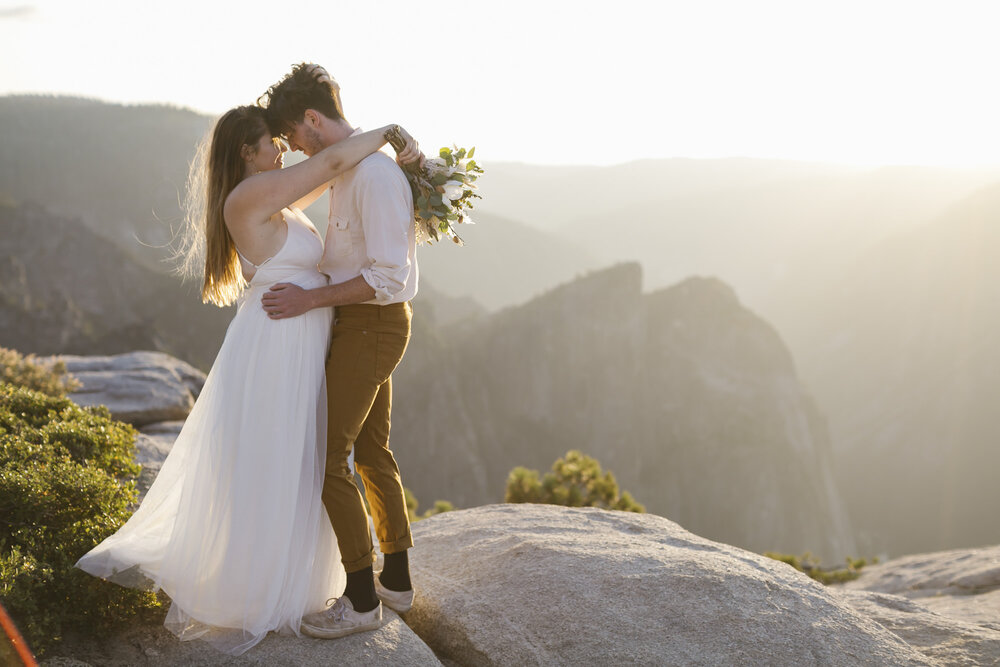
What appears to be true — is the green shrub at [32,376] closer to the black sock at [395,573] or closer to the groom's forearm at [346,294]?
the black sock at [395,573]

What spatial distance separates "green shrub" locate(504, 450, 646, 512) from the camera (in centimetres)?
999

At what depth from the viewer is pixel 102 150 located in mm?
62000

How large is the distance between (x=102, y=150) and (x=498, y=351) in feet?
122

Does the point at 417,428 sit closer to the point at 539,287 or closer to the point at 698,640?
the point at 698,640

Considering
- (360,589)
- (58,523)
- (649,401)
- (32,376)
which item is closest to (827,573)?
(360,589)

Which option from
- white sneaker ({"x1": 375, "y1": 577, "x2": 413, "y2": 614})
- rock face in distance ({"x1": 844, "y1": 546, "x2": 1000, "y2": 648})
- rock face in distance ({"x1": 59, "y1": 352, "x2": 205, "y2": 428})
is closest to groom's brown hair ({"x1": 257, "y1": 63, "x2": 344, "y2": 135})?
white sneaker ({"x1": 375, "y1": 577, "x2": 413, "y2": 614})

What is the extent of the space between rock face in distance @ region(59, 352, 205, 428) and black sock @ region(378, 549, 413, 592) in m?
5.38

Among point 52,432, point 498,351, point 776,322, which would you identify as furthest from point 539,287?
point 52,432

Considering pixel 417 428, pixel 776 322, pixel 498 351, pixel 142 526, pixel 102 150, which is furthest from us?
pixel 776 322

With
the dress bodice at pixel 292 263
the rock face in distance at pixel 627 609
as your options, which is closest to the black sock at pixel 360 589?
the rock face in distance at pixel 627 609

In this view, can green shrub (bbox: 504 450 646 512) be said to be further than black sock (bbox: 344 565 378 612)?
Yes

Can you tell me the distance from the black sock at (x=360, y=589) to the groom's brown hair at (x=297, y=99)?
2.50 metres

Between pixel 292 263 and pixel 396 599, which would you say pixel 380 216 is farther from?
pixel 396 599

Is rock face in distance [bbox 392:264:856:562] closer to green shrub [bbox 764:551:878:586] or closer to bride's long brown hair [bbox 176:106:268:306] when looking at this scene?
green shrub [bbox 764:551:878:586]
